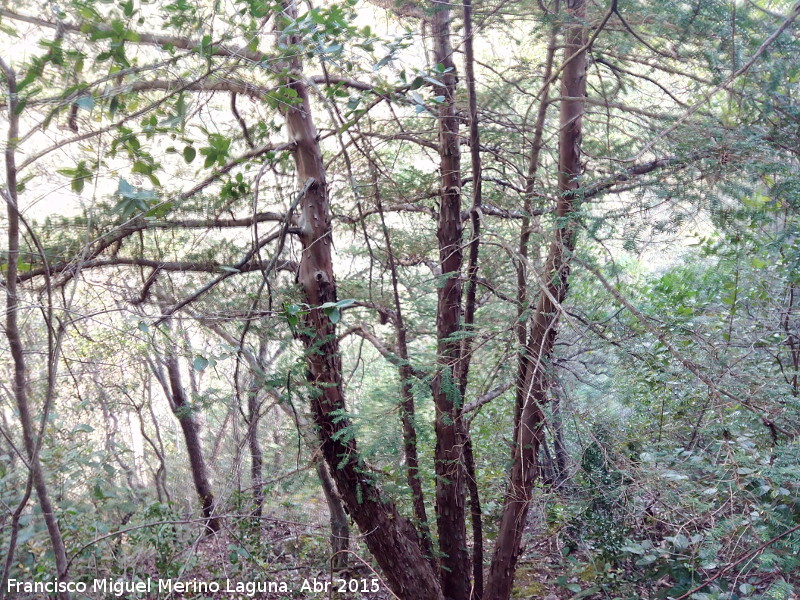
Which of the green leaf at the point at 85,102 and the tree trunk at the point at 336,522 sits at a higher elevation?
the green leaf at the point at 85,102

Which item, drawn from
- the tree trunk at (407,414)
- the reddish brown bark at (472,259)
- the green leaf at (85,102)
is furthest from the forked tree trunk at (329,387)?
the green leaf at (85,102)

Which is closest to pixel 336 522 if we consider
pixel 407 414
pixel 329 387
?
pixel 329 387

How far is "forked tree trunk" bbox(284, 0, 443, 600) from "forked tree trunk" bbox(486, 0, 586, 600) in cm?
57

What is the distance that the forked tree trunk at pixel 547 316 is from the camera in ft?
10.1

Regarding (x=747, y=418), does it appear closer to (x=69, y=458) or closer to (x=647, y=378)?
(x=647, y=378)

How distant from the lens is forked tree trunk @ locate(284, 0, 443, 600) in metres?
3.68

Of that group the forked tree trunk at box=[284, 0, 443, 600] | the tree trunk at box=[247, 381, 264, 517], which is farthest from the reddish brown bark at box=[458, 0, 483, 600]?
the tree trunk at box=[247, 381, 264, 517]

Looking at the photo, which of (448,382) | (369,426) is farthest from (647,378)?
(369,426)

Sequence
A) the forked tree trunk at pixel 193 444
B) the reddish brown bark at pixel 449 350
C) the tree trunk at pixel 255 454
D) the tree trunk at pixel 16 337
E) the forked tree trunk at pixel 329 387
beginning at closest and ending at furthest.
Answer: the tree trunk at pixel 16 337 < the tree trunk at pixel 255 454 < the reddish brown bark at pixel 449 350 < the forked tree trunk at pixel 329 387 < the forked tree trunk at pixel 193 444

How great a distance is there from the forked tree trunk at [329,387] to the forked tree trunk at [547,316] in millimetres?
569

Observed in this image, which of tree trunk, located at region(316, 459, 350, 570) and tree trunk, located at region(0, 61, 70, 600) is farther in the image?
tree trunk, located at region(316, 459, 350, 570)

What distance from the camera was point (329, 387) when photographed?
371 cm

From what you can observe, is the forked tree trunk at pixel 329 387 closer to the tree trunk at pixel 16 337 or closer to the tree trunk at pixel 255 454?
the tree trunk at pixel 255 454

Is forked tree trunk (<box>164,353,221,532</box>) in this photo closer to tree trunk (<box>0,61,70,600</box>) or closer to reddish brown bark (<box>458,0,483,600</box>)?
reddish brown bark (<box>458,0,483,600</box>)
